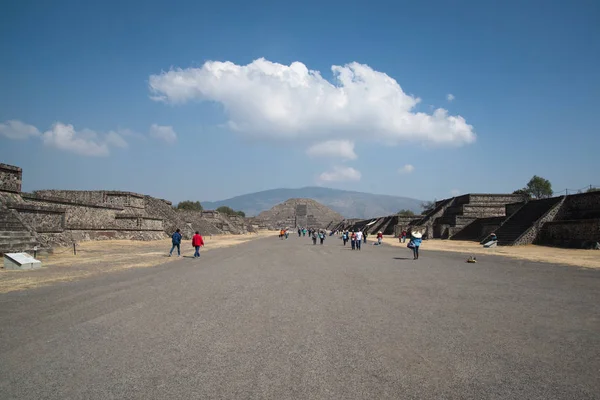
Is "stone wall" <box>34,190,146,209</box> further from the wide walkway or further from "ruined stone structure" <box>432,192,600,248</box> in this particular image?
"ruined stone structure" <box>432,192,600,248</box>

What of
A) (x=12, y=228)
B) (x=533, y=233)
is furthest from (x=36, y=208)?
(x=533, y=233)

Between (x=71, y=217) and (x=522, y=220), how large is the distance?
31.5 m

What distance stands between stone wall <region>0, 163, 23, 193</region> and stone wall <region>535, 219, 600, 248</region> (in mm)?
29844

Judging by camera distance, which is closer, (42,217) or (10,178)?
(10,178)

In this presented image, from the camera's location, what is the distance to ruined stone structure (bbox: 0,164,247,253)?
15570 mm

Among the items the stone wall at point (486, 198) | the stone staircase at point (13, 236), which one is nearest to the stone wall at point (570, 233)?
the stone wall at point (486, 198)

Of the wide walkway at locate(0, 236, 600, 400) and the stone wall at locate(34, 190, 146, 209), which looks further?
the stone wall at locate(34, 190, 146, 209)

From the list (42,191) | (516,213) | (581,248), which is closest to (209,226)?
(42,191)

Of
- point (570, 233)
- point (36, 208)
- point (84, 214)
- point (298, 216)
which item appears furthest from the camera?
point (298, 216)

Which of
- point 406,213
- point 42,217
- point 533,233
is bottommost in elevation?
point 533,233

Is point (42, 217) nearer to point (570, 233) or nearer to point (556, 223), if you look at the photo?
point (570, 233)

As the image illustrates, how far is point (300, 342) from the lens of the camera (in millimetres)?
4797

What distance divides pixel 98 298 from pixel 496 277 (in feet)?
33.7

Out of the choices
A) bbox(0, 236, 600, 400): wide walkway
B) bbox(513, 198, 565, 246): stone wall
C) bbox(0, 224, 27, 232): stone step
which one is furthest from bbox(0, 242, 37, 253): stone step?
bbox(513, 198, 565, 246): stone wall
